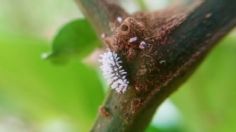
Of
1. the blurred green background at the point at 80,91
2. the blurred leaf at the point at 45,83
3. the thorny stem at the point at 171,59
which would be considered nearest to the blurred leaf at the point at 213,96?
the blurred green background at the point at 80,91

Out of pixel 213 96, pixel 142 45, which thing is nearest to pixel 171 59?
pixel 142 45

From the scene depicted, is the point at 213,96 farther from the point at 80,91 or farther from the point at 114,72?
the point at 114,72

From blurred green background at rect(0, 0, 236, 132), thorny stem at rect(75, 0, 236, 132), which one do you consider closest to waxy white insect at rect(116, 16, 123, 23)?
thorny stem at rect(75, 0, 236, 132)

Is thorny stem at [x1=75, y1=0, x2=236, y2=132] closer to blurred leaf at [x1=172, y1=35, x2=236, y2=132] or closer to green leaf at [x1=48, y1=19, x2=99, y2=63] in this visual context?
green leaf at [x1=48, y1=19, x2=99, y2=63]

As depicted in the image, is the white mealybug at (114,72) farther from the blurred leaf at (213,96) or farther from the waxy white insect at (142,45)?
the blurred leaf at (213,96)

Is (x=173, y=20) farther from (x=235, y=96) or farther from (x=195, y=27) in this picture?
(x=235, y=96)

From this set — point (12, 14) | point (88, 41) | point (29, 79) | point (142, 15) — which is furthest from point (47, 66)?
point (12, 14)
